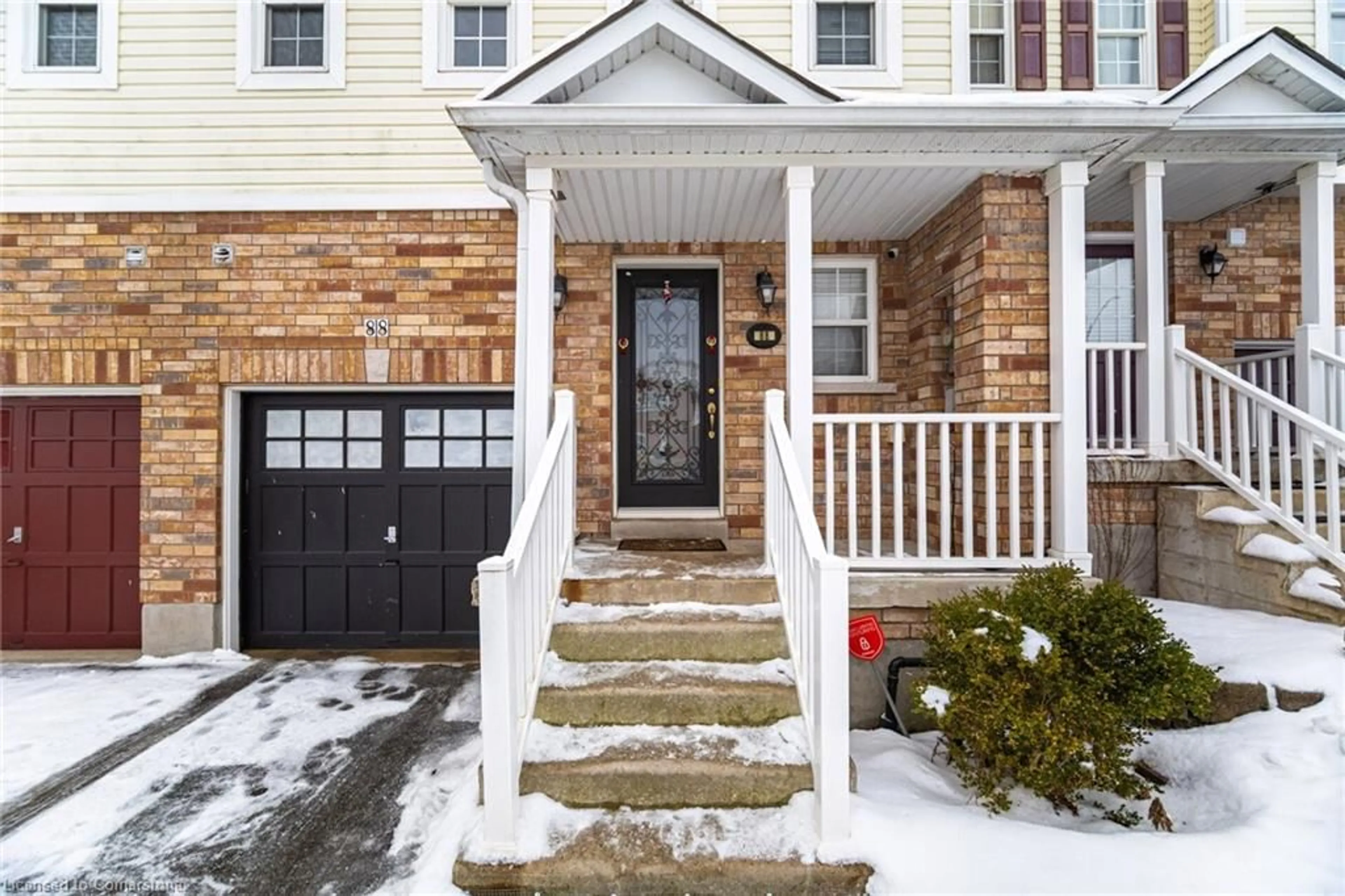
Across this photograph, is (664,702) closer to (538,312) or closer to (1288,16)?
(538,312)

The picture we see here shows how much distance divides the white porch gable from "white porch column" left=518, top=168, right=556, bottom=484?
17.7 inches

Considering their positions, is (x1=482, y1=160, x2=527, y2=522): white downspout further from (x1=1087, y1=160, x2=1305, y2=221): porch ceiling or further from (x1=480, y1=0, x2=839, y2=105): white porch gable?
(x1=1087, y1=160, x2=1305, y2=221): porch ceiling

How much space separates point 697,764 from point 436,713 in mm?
2134

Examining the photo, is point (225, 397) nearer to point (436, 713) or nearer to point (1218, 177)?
point (436, 713)

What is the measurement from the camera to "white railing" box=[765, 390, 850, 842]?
2.46 m

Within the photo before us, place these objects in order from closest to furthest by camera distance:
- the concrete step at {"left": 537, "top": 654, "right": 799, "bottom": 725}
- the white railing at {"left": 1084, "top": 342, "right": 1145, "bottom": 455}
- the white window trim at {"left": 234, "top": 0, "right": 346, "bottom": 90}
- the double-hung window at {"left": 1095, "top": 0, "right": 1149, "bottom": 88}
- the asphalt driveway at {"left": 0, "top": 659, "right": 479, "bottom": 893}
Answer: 1. the asphalt driveway at {"left": 0, "top": 659, "right": 479, "bottom": 893}
2. the concrete step at {"left": 537, "top": 654, "right": 799, "bottom": 725}
3. the white railing at {"left": 1084, "top": 342, "right": 1145, "bottom": 455}
4. the white window trim at {"left": 234, "top": 0, "right": 346, "bottom": 90}
5. the double-hung window at {"left": 1095, "top": 0, "right": 1149, "bottom": 88}

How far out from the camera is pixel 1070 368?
3740mm

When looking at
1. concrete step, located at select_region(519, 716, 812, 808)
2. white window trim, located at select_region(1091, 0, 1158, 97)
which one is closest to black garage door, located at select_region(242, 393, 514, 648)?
concrete step, located at select_region(519, 716, 812, 808)

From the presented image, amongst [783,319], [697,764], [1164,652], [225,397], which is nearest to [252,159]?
[225,397]

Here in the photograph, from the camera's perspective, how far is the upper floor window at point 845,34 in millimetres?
5336

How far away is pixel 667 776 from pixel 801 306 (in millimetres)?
2511

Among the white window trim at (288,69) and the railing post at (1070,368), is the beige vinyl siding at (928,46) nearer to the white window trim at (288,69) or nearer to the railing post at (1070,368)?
the railing post at (1070,368)

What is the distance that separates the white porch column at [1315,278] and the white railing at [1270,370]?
126mm

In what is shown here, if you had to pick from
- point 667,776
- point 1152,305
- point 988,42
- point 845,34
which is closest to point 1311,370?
point 1152,305
